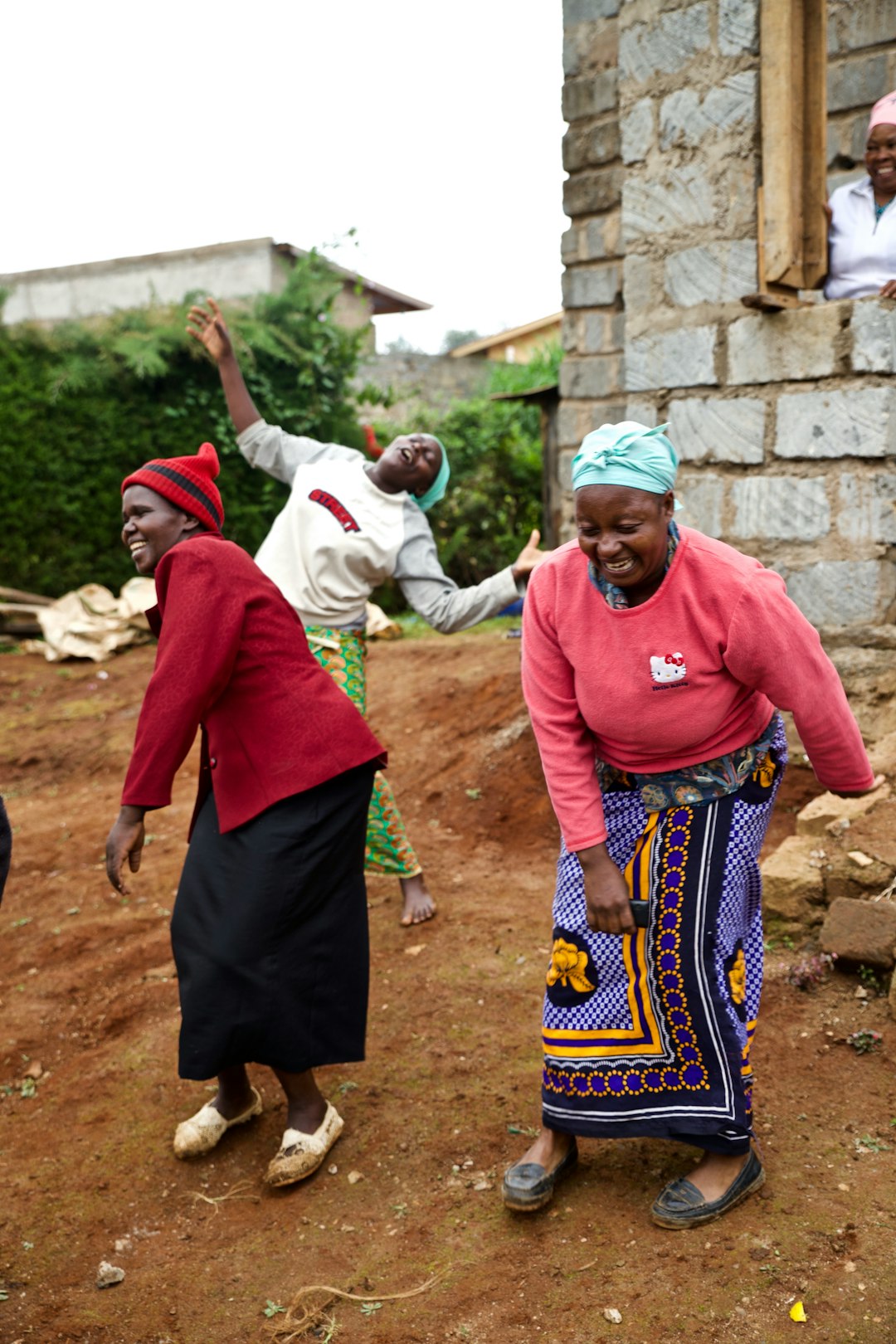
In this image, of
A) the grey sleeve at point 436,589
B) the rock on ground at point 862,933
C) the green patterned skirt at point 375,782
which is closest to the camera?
the rock on ground at point 862,933

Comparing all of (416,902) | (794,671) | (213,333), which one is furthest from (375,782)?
(794,671)

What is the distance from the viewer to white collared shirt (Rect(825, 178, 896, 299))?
15.4 ft

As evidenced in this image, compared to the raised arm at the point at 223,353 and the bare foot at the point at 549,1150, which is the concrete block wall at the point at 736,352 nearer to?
the raised arm at the point at 223,353

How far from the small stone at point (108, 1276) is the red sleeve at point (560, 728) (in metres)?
1.49

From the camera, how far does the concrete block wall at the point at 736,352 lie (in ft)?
14.9

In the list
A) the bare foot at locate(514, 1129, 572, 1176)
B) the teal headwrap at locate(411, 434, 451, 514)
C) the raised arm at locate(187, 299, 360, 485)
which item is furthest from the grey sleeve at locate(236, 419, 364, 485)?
the bare foot at locate(514, 1129, 572, 1176)

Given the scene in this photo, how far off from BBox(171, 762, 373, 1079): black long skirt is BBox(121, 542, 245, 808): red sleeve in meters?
0.27

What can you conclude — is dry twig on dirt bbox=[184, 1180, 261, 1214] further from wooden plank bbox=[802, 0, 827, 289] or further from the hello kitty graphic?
wooden plank bbox=[802, 0, 827, 289]

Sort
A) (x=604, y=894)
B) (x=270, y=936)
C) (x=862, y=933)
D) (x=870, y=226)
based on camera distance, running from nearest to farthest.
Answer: (x=604, y=894), (x=270, y=936), (x=862, y=933), (x=870, y=226)

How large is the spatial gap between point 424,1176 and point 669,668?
158 cm

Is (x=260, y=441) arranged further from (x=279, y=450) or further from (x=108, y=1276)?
(x=108, y=1276)

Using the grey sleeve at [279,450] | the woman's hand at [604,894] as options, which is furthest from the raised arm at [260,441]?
the woman's hand at [604,894]

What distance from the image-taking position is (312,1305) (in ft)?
8.59

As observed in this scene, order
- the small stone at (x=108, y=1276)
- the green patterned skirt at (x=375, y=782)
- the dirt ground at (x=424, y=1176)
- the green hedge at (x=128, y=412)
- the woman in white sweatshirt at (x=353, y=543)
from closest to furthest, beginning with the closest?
1. the dirt ground at (x=424, y=1176)
2. the small stone at (x=108, y=1276)
3. the woman in white sweatshirt at (x=353, y=543)
4. the green patterned skirt at (x=375, y=782)
5. the green hedge at (x=128, y=412)
